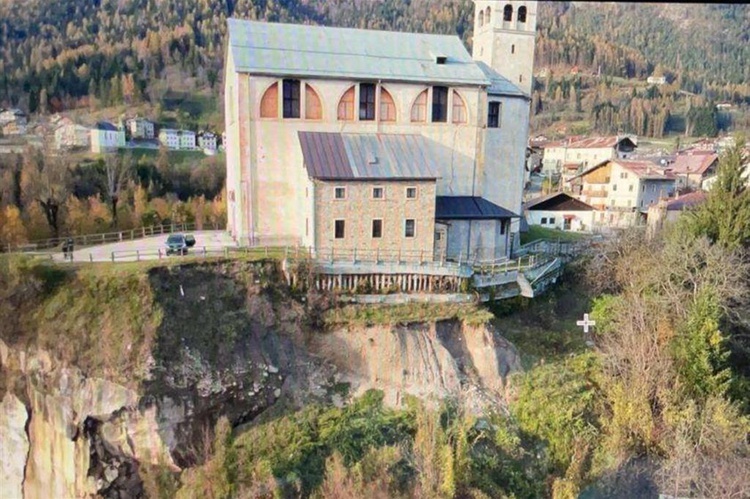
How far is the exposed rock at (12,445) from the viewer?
23.1 m

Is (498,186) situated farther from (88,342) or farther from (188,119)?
(188,119)

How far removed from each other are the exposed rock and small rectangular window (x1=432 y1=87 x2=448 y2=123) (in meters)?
23.6

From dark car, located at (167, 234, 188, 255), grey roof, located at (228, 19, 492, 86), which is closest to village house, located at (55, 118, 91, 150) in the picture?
grey roof, located at (228, 19, 492, 86)

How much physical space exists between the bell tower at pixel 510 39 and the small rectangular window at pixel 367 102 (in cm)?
979

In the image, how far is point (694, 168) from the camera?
7262 centimetres

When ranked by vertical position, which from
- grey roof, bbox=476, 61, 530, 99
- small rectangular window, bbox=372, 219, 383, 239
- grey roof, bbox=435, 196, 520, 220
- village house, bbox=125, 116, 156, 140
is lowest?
small rectangular window, bbox=372, 219, 383, 239

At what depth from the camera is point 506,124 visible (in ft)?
110

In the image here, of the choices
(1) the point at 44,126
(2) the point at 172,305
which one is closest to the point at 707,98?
(1) the point at 44,126

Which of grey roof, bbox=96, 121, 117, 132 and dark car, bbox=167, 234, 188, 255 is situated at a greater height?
grey roof, bbox=96, 121, 117, 132

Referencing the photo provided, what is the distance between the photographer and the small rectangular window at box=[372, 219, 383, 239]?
27.1 m

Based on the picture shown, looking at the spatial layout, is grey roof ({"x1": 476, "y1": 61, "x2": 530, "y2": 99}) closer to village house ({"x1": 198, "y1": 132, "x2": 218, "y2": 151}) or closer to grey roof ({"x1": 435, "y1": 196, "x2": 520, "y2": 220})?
grey roof ({"x1": 435, "y1": 196, "x2": 520, "y2": 220})

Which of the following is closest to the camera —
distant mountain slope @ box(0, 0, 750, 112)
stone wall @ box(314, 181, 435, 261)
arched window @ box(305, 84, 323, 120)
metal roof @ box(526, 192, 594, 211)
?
stone wall @ box(314, 181, 435, 261)

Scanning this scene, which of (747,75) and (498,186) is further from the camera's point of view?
(747,75)

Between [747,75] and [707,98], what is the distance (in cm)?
3505
